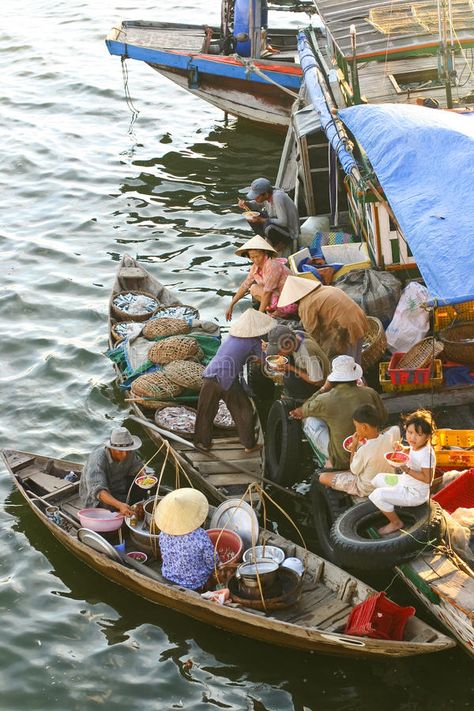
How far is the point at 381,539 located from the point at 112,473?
9.18 ft

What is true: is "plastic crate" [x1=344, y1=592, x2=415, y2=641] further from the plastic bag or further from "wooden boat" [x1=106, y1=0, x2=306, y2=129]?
"wooden boat" [x1=106, y1=0, x2=306, y2=129]

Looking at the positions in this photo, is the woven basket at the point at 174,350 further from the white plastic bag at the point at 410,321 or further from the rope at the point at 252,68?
the rope at the point at 252,68

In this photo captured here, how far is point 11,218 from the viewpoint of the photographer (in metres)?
18.2

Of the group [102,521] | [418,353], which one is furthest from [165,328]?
[102,521]

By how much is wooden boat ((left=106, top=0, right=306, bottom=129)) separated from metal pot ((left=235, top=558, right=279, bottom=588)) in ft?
38.3

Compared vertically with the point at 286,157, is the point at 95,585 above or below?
below

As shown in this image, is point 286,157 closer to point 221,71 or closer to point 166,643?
point 221,71

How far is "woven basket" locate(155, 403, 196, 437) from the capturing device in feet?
35.6

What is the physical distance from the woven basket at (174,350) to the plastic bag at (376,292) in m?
1.88

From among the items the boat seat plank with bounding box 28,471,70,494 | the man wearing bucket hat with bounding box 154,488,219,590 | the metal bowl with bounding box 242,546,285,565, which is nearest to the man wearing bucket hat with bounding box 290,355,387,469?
the metal bowl with bounding box 242,546,285,565

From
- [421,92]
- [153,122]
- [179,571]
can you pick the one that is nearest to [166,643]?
[179,571]

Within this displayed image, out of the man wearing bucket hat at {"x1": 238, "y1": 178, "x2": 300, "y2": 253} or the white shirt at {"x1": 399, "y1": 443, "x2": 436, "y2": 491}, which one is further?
the man wearing bucket hat at {"x1": 238, "y1": 178, "x2": 300, "y2": 253}

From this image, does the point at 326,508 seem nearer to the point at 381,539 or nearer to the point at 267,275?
the point at 381,539

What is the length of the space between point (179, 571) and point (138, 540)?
2.60 ft
